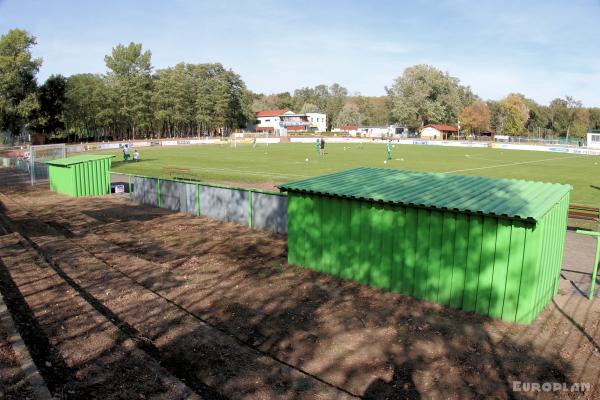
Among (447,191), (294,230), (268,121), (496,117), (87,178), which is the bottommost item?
(87,178)

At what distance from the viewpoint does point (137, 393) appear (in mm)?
6859

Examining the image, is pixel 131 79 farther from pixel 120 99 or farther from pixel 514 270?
pixel 514 270

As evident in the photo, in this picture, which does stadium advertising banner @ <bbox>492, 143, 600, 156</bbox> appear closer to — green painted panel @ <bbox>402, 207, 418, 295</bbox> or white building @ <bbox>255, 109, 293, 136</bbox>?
green painted panel @ <bbox>402, 207, 418, 295</bbox>

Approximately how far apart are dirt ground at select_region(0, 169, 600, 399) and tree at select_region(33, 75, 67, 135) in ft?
238

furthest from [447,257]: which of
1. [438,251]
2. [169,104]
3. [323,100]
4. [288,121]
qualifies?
[323,100]

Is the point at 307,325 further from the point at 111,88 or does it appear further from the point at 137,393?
the point at 111,88

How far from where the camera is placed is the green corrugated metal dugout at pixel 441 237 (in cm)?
958

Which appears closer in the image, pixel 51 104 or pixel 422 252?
pixel 422 252

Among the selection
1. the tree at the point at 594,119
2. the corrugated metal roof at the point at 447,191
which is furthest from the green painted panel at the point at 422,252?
the tree at the point at 594,119

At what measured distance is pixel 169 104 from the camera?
328 feet

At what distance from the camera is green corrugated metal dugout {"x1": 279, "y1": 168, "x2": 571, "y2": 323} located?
9.58 meters

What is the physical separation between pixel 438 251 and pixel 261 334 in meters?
4.43

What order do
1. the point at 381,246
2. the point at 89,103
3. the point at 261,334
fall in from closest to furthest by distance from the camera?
the point at 261,334 → the point at 381,246 → the point at 89,103

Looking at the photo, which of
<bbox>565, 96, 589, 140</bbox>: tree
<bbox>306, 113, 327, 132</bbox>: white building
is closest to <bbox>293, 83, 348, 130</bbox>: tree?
<bbox>306, 113, 327, 132</bbox>: white building
